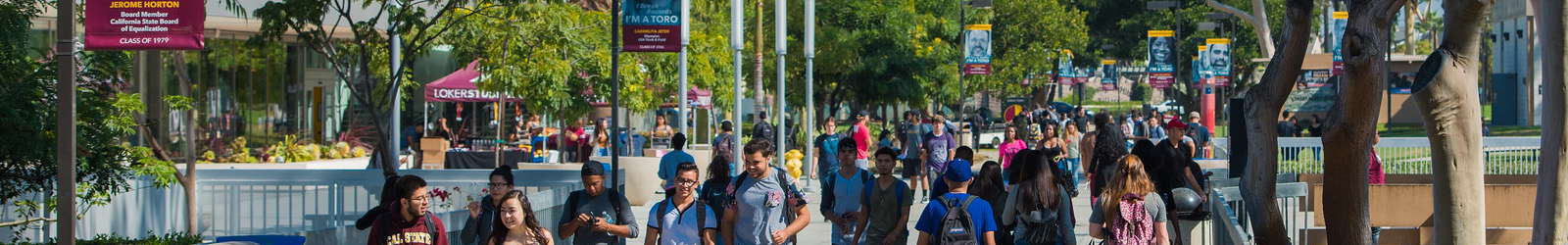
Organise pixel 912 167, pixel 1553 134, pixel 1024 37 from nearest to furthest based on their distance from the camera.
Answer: pixel 1553 134 → pixel 912 167 → pixel 1024 37

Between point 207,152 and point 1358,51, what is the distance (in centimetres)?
2118

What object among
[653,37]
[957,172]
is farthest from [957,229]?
[653,37]

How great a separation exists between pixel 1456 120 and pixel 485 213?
5.29m

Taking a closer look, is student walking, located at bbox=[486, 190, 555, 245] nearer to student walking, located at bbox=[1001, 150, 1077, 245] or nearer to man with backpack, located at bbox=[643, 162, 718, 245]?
man with backpack, located at bbox=[643, 162, 718, 245]

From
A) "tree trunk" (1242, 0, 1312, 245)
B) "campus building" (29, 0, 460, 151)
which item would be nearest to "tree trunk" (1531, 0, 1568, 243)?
"tree trunk" (1242, 0, 1312, 245)

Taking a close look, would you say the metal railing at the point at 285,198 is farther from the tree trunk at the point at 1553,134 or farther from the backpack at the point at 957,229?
the tree trunk at the point at 1553,134

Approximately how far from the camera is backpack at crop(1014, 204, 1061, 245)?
8.62 meters

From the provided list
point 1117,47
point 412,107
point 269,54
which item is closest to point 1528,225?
point 269,54

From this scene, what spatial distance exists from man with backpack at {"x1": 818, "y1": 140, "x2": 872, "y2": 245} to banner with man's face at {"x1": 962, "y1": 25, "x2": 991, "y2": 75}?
27.2 metres

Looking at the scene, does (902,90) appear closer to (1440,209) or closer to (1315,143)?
(1315,143)

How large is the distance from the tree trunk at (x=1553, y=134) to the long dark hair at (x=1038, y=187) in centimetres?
236

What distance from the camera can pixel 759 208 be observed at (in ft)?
27.7

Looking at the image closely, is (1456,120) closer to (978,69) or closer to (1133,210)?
(1133,210)

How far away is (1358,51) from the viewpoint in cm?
912
